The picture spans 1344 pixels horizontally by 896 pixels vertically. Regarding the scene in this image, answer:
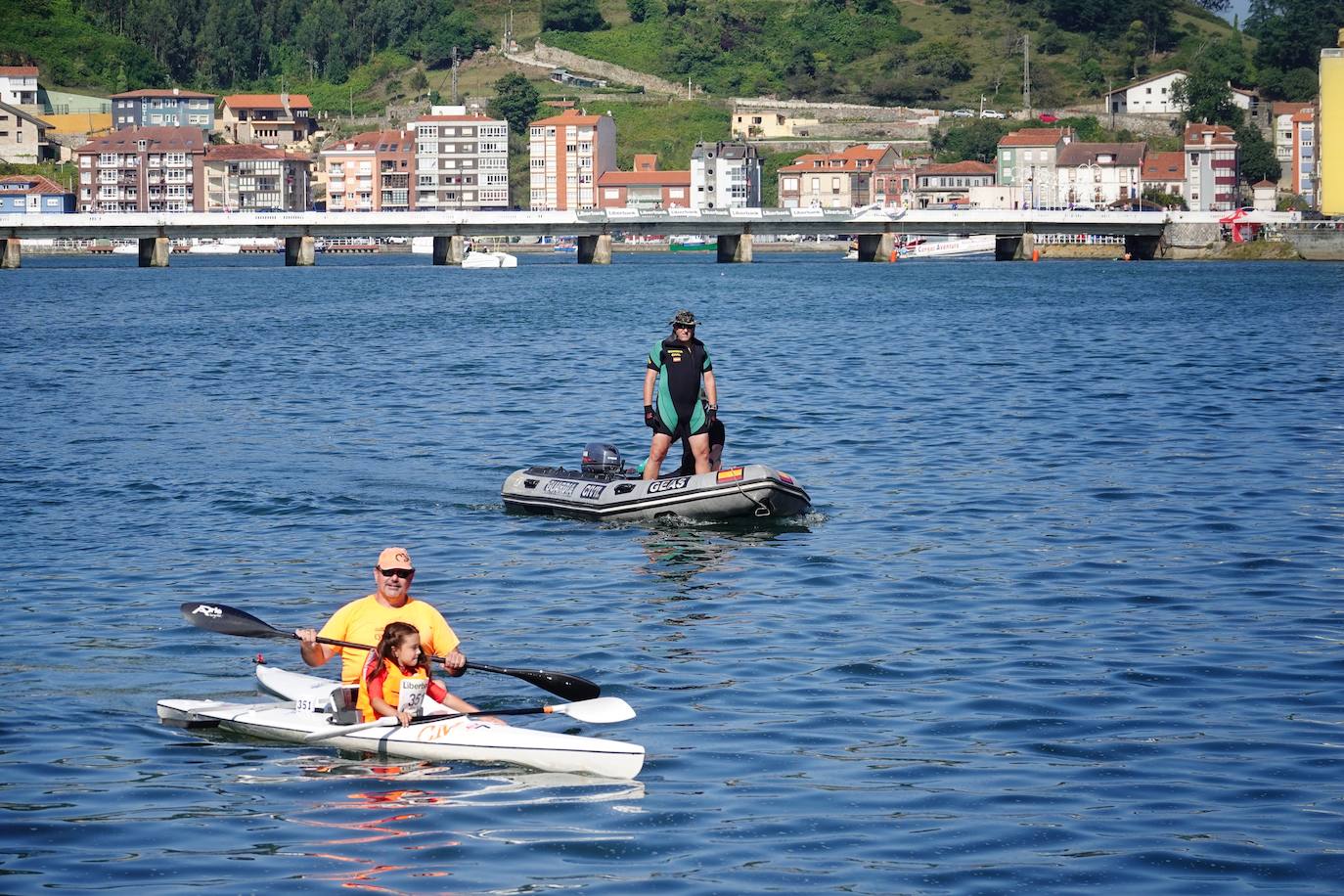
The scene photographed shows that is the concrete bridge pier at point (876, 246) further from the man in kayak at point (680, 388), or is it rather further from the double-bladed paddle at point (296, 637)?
the double-bladed paddle at point (296, 637)

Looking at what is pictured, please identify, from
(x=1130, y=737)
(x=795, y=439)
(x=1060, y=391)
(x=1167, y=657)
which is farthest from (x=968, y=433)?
(x=1130, y=737)

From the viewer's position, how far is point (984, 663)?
1508 cm

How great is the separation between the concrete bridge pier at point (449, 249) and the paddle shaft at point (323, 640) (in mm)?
126881

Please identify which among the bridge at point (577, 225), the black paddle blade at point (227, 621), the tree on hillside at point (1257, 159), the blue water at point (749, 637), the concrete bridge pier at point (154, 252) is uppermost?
the tree on hillside at point (1257, 159)

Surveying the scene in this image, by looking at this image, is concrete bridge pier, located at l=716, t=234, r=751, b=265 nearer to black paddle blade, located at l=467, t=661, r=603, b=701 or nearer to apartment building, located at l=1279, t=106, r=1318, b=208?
apartment building, located at l=1279, t=106, r=1318, b=208

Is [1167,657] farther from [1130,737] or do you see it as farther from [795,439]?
[795,439]

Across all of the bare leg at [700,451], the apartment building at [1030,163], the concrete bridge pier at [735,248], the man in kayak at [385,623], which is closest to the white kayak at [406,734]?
the man in kayak at [385,623]

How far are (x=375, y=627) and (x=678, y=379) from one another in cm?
893

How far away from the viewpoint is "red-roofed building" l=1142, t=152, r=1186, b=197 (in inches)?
7333

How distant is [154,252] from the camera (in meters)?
134

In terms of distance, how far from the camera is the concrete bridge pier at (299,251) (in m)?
135

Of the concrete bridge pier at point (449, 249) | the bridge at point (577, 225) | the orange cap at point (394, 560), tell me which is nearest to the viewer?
the orange cap at point (394, 560)

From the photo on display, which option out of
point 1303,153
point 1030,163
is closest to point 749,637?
point 1030,163

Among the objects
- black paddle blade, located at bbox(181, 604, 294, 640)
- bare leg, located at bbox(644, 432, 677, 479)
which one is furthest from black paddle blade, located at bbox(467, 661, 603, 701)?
bare leg, located at bbox(644, 432, 677, 479)
